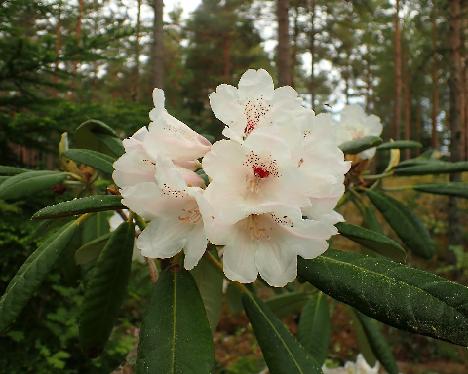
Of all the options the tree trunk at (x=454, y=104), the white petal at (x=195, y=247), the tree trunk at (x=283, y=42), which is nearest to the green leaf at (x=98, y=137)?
the white petal at (x=195, y=247)

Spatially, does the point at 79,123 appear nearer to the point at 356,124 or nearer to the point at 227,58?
the point at 356,124

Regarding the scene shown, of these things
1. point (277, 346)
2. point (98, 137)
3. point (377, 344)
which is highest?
point (98, 137)

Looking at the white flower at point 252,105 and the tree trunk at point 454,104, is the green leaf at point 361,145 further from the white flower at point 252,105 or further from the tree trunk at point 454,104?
the tree trunk at point 454,104

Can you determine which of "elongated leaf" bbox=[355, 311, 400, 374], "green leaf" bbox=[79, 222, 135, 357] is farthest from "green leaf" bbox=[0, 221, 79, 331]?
"elongated leaf" bbox=[355, 311, 400, 374]

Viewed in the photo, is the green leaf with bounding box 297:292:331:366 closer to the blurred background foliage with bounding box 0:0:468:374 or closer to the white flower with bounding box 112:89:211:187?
the blurred background foliage with bounding box 0:0:468:374

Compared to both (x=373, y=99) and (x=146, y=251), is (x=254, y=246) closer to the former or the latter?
(x=146, y=251)

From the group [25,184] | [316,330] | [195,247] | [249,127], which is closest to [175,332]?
[195,247]
